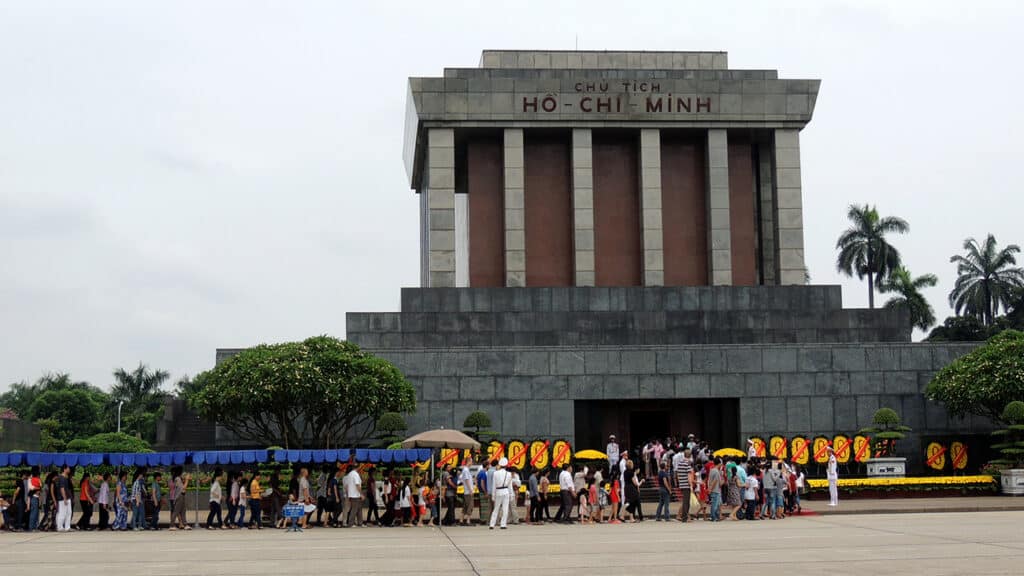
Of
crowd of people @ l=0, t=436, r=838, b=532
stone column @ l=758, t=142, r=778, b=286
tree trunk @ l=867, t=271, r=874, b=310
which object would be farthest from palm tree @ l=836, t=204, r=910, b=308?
crowd of people @ l=0, t=436, r=838, b=532

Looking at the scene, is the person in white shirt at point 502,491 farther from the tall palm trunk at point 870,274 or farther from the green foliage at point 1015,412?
the tall palm trunk at point 870,274

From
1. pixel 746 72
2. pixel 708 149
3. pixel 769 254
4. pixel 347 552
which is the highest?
pixel 746 72

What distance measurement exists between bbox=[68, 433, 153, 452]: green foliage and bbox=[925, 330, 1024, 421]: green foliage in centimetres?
3583

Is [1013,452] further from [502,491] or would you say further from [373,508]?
[373,508]

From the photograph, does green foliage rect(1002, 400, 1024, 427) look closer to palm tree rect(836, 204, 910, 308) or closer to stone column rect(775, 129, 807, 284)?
stone column rect(775, 129, 807, 284)

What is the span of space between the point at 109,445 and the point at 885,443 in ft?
121

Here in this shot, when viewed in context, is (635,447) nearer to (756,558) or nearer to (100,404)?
(756,558)

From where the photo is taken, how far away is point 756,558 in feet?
61.1

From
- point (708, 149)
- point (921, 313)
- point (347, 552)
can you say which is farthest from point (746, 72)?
point (921, 313)

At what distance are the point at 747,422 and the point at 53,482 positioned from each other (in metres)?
21.6

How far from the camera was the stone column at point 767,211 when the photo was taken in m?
48.6

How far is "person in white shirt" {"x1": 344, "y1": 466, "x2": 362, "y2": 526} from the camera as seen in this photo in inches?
1156

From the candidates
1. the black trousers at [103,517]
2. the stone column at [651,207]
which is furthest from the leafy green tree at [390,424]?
the stone column at [651,207]

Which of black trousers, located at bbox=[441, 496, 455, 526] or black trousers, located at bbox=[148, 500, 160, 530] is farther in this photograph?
black trousers, located at bbox=[441, 496, 455, 526]
